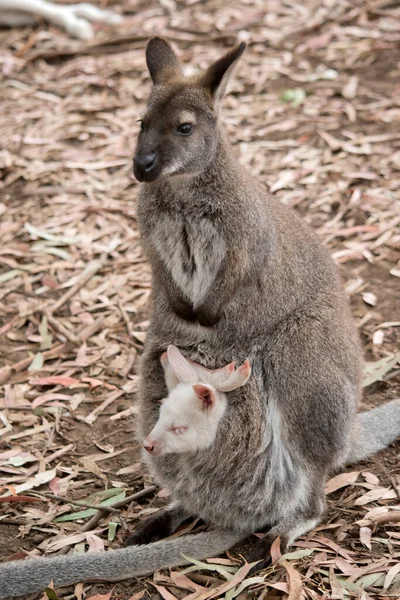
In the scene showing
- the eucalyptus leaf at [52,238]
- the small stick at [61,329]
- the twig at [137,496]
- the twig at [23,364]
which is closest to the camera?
the twig at [137,496]

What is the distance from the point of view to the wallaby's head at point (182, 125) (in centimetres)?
422

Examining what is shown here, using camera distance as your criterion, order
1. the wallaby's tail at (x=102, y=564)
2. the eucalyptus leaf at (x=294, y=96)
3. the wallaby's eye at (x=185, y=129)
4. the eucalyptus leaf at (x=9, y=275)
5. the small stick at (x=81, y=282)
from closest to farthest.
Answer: the wallaby's tail at (x=102, y=564) → the wallaby's eye at (x=185, y=129) → the small stick at (x=81, y=282) → the eucalyptus leaf at (x=9, y=275) → the eucalyptus leaf at (x=294, y=96)

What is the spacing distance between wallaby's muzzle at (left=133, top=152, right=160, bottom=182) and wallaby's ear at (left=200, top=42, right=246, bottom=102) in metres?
0.53

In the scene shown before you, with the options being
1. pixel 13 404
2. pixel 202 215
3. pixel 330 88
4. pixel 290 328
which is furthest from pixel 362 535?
pixel 330 88

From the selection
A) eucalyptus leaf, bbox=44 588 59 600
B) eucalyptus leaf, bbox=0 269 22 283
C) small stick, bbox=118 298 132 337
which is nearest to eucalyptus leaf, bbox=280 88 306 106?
small stick, bbox=118 298 132 337

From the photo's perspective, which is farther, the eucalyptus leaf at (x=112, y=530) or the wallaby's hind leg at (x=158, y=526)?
the eucalyptus leaf at (x=112, y=530)

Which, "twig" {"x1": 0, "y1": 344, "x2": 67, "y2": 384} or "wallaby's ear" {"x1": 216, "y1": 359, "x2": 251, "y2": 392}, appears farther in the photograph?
"twig" {"x1": 0, "y1": 344, "x2": 67, "y2": 384}

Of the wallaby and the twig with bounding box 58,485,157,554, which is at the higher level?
the wallaby

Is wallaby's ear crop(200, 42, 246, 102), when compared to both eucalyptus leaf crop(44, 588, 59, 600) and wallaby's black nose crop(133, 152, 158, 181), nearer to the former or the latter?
wallaby's black nose crop(133, 152, 158, 181)

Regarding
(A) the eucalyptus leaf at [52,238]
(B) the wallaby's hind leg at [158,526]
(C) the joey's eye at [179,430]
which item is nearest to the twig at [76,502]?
(B) the wallaby's hind leg at [158,526]

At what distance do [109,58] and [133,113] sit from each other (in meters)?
1.36

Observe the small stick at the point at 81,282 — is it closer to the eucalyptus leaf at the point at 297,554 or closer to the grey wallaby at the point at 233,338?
the grey wallaby at the point at 233,338

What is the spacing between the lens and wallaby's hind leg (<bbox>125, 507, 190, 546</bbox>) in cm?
441

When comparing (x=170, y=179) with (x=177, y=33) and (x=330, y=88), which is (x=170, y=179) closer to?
(x=330, y=88)
